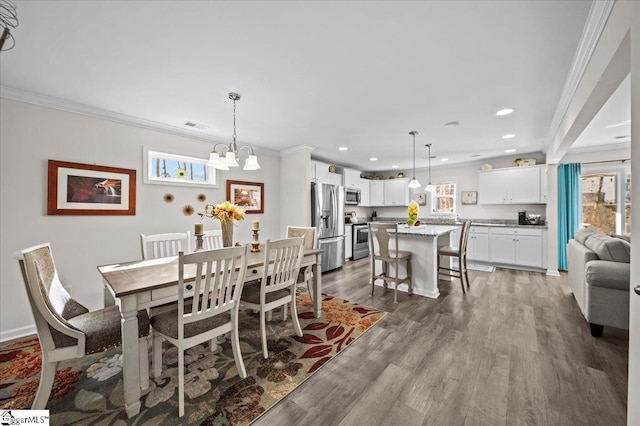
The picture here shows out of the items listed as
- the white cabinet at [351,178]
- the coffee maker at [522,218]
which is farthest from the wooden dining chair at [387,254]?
the coffee maker at [522,218]

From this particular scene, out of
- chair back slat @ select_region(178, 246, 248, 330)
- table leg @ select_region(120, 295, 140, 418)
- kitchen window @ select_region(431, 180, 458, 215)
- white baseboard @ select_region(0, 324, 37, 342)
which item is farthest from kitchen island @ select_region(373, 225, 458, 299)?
white baseboard @ select_region(0, 324, 37, 342)

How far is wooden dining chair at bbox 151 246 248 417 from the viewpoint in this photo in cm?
161

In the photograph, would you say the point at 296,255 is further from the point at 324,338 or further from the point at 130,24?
the point at 130,24

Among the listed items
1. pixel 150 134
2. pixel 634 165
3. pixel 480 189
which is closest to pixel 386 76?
pixel 634 165

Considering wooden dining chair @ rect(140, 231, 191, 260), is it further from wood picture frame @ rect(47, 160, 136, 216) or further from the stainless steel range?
the stainless steel range

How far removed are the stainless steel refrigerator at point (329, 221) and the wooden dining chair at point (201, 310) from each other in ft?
9.54

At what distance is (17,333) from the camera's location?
8.39 ft

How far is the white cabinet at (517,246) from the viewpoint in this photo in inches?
194

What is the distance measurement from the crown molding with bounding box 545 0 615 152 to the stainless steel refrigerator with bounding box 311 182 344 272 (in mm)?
3485

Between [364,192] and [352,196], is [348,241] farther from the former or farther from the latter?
[364,192]

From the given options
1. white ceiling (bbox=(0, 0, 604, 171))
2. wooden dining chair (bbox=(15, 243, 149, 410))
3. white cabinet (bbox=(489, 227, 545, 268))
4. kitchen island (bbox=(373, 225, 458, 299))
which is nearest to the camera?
wooden dining chair (bbox=(15, 243, 149, 410))

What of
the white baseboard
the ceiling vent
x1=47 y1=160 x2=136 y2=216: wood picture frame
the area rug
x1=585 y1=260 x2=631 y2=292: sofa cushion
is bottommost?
the area rug

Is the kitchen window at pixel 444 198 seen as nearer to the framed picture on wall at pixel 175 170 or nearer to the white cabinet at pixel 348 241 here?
the white cabinet at pixel 348 241

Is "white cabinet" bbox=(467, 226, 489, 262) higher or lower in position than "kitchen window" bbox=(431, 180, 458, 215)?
lower
